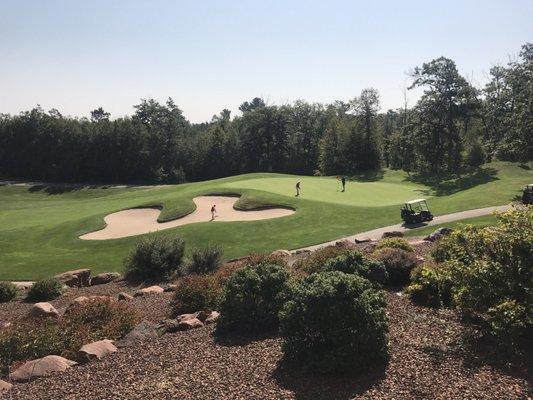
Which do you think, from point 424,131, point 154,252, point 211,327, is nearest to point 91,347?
point 211,327

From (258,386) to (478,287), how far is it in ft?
15.9

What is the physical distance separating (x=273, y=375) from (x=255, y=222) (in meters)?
24.8

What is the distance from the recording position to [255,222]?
33.7m

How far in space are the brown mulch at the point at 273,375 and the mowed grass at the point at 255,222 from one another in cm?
1744

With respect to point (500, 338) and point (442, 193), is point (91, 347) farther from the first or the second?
point (442, 193)

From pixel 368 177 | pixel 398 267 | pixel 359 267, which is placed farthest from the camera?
pixel 368 177

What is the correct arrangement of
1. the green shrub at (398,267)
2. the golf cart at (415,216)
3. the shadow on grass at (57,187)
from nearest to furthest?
the green shrub at (398,267)
the golf cart at (415,216)
the shadow on grass at (57,187)

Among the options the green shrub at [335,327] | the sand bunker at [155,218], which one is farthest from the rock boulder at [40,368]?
the sand bunker at [155,218]

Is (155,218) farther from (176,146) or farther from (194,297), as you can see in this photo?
(176,146)

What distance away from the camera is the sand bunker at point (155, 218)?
34.6 m

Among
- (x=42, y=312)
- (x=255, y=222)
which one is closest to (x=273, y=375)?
(x=42, y=312)

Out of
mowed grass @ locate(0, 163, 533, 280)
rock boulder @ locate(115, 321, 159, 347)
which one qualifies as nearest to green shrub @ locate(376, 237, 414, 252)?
rock boulder @ locate(115, 321, 159, 347)

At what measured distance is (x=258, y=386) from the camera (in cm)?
854

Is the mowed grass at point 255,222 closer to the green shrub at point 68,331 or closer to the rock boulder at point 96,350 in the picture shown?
the green shrub at point 68,331
